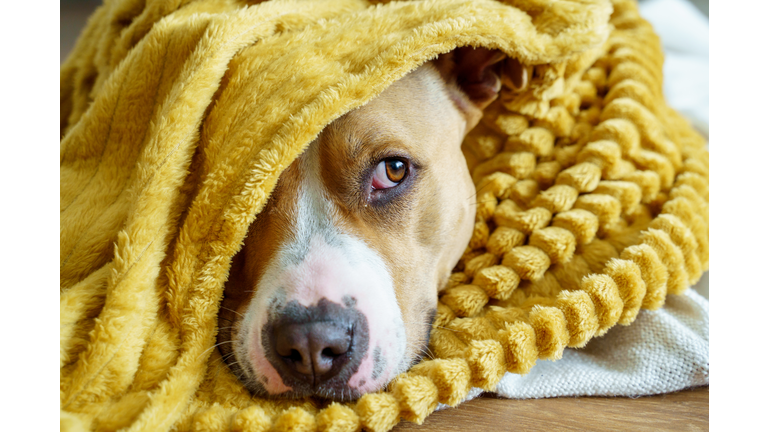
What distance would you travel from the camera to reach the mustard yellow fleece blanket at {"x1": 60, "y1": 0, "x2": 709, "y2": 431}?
1.17m

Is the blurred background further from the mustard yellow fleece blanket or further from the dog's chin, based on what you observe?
the dog's chin

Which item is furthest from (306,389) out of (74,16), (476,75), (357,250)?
(74,16)

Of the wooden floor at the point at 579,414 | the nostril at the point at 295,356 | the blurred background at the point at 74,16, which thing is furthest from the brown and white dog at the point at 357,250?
the blurred background at the point at 74,16

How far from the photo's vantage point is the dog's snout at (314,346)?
1200 millimetres

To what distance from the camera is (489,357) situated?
4.23 feet

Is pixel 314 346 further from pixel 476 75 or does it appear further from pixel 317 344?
pixel 476 75

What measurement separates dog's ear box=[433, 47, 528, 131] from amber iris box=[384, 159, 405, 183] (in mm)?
419

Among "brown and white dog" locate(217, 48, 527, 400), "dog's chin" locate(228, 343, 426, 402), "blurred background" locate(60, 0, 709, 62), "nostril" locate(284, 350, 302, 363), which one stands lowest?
"dog's chin" locate(228, 343, 426, 402)

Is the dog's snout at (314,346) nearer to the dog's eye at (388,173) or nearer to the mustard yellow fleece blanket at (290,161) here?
the mustard yellow fleece blanket at (290,161)

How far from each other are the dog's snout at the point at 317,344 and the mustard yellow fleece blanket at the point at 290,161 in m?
0.07

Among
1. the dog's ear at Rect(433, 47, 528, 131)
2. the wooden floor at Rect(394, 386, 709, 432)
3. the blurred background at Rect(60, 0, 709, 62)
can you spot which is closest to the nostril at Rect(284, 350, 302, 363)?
the wooden floor at Rect(394, 386, 709, 432)

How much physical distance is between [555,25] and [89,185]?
1.43 metres
